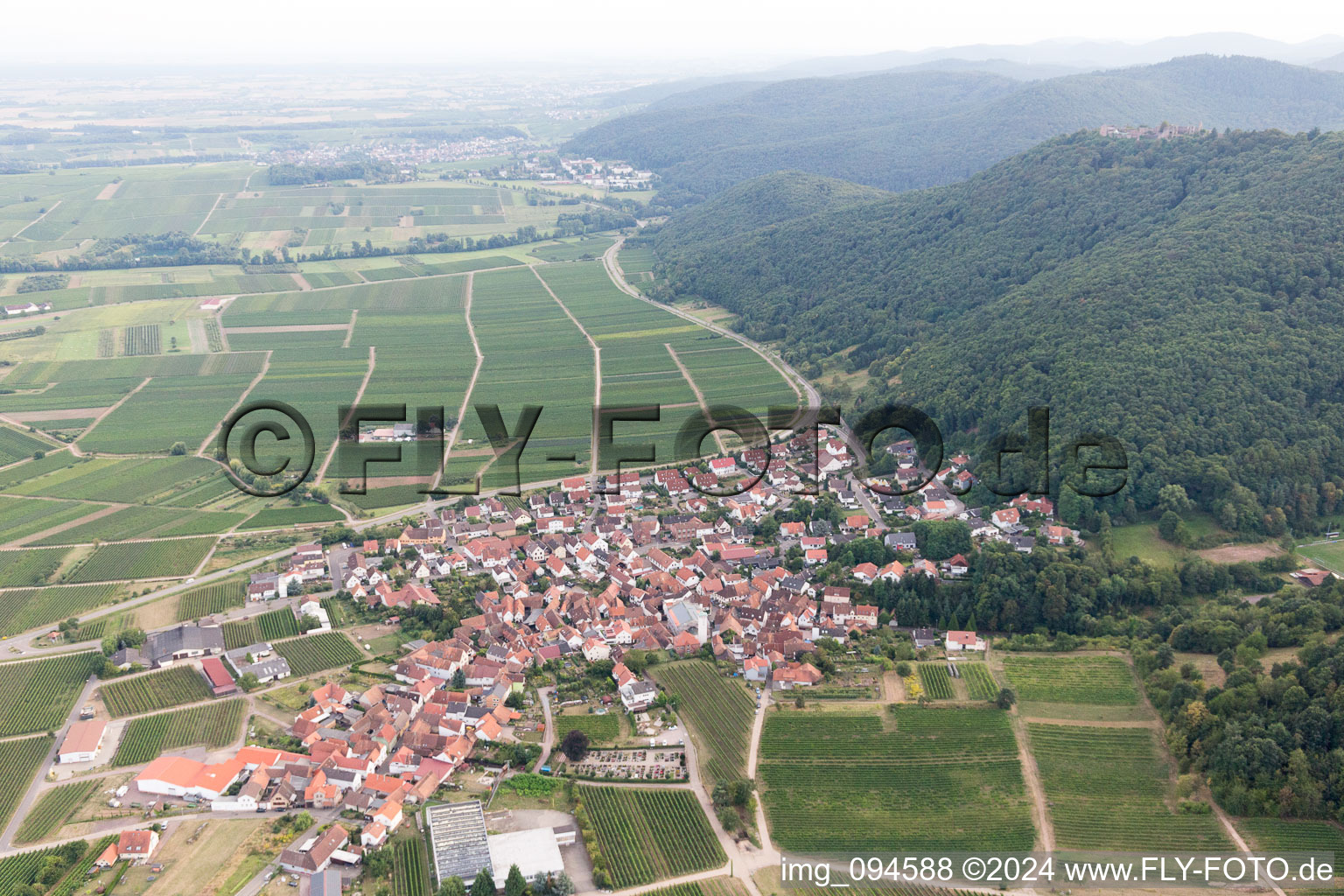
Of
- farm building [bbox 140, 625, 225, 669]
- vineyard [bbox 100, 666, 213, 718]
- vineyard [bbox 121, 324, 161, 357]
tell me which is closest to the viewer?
vineyard [bbox 100, 666, 213, 718]

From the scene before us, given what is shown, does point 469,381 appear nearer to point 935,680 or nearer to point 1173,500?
point 935,680

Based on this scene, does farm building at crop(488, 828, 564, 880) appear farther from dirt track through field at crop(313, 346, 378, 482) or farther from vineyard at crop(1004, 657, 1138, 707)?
dirt track through field at crop(313, 346, 378, 482)

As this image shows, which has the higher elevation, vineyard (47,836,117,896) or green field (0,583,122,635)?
green field (0,583,122,635)

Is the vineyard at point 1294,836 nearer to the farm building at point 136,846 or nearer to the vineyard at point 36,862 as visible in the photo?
the farm building at point 136,846

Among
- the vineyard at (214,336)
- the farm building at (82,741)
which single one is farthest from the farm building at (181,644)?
the vineyard at (214,336)

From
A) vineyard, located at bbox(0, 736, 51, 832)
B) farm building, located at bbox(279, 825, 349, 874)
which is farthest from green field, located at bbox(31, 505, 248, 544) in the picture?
farm building, located at bbox(279, 825, 349, 874)

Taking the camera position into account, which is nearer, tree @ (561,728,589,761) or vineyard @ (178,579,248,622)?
tree @ (561,728,589,761)
